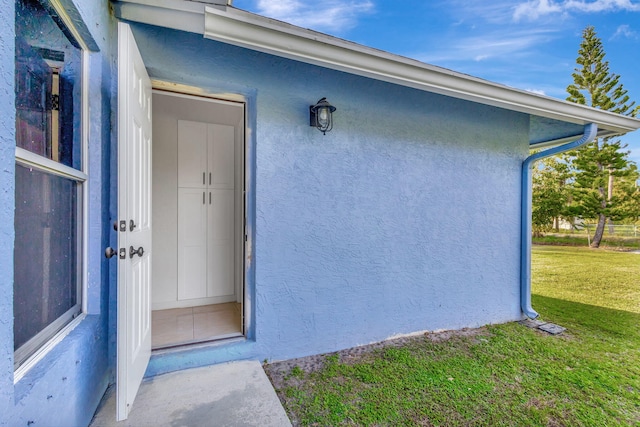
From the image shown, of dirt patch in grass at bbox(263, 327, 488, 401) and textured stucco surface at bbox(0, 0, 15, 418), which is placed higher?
textured stucco surface at bbox(0, 0, 15, 418)

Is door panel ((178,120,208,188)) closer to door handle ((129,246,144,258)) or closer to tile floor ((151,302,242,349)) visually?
tile floor ((151,302,242,349))

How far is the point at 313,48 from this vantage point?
2285mm

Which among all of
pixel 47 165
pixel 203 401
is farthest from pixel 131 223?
pixel 203 401

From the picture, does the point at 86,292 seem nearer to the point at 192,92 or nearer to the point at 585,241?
the point at 192,92

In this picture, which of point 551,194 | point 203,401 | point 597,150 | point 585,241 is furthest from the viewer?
point 551,194

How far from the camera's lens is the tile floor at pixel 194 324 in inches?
109

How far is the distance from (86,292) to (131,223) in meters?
0.58

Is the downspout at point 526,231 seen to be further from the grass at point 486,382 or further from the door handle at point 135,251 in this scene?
the door handle at point 135,251

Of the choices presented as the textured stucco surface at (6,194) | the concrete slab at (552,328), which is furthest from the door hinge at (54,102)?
the concrete slab at (552,328)

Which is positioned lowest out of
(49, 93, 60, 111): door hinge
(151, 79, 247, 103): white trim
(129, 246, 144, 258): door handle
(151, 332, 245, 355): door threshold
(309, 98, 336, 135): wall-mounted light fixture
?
(151, 332, 245, 355): door threshold

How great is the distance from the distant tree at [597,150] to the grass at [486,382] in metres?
13.5

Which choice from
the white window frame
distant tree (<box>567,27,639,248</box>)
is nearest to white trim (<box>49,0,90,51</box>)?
the white window frame

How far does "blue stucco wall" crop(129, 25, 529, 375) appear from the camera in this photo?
8.71 feet

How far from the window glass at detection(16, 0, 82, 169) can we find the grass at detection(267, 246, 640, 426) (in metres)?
2.21
